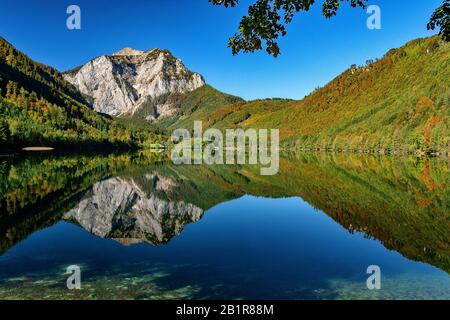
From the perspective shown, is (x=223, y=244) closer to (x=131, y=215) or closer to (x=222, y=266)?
(x=222, y=266)

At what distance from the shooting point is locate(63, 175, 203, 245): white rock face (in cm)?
2755

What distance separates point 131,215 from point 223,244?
13404 millimetres

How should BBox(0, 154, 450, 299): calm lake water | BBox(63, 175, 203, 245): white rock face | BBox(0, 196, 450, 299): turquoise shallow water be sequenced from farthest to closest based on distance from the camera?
BBox(63, 175, 203, 245): white rock face < BBox(0, 154, 450, 299): calm lake water < BBox(0, 196, 450, 299): turquoise shallow water

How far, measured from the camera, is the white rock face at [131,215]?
27547mm

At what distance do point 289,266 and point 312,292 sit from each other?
3708 millimetres

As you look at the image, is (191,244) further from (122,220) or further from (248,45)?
(248,45)

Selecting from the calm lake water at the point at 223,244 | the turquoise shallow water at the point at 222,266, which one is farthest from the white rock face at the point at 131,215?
the turquoise shallow water at the point at 222,266

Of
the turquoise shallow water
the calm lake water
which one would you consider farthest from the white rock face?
the turquoise shallow water

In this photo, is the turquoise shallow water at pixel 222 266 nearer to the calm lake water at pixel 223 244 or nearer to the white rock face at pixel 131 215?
the calm lake water at pixel 223 244

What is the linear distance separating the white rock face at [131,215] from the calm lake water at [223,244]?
0.10 metres

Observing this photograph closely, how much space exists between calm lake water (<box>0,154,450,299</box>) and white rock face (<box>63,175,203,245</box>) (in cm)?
10

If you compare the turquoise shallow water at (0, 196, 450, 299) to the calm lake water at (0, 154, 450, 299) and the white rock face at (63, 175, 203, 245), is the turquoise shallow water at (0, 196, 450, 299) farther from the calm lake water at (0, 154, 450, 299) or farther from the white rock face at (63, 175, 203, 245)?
the white rock face at (63, 175, 203, 245)
